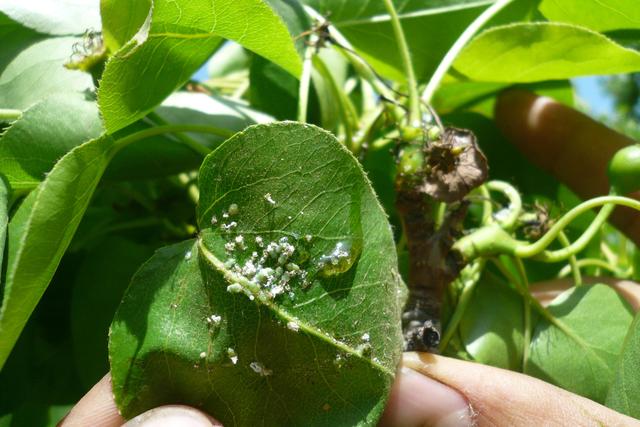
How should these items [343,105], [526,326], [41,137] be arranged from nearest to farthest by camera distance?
[41,137], [526,326], [343,105]

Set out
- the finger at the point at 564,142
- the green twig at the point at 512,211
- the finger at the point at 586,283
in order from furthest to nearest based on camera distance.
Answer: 1. the finger at the point at 564,142
2. the finger at the point at 586,283
3. the green twig at the point at 512,211

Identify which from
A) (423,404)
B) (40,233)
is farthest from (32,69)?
(423,404)

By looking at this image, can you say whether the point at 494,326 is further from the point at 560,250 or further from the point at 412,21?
the point at 412,21

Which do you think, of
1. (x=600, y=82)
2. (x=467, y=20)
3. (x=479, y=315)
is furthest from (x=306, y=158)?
(x=600, y=82)

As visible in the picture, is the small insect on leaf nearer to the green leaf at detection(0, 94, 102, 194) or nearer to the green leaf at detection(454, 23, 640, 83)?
the green leaf at detection(454, 23, 640, 83)

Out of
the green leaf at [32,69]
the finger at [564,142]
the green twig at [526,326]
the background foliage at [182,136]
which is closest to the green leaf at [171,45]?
the background foliage at [182,136]

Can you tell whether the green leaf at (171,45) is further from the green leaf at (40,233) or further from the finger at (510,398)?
the finger at (510,398)
